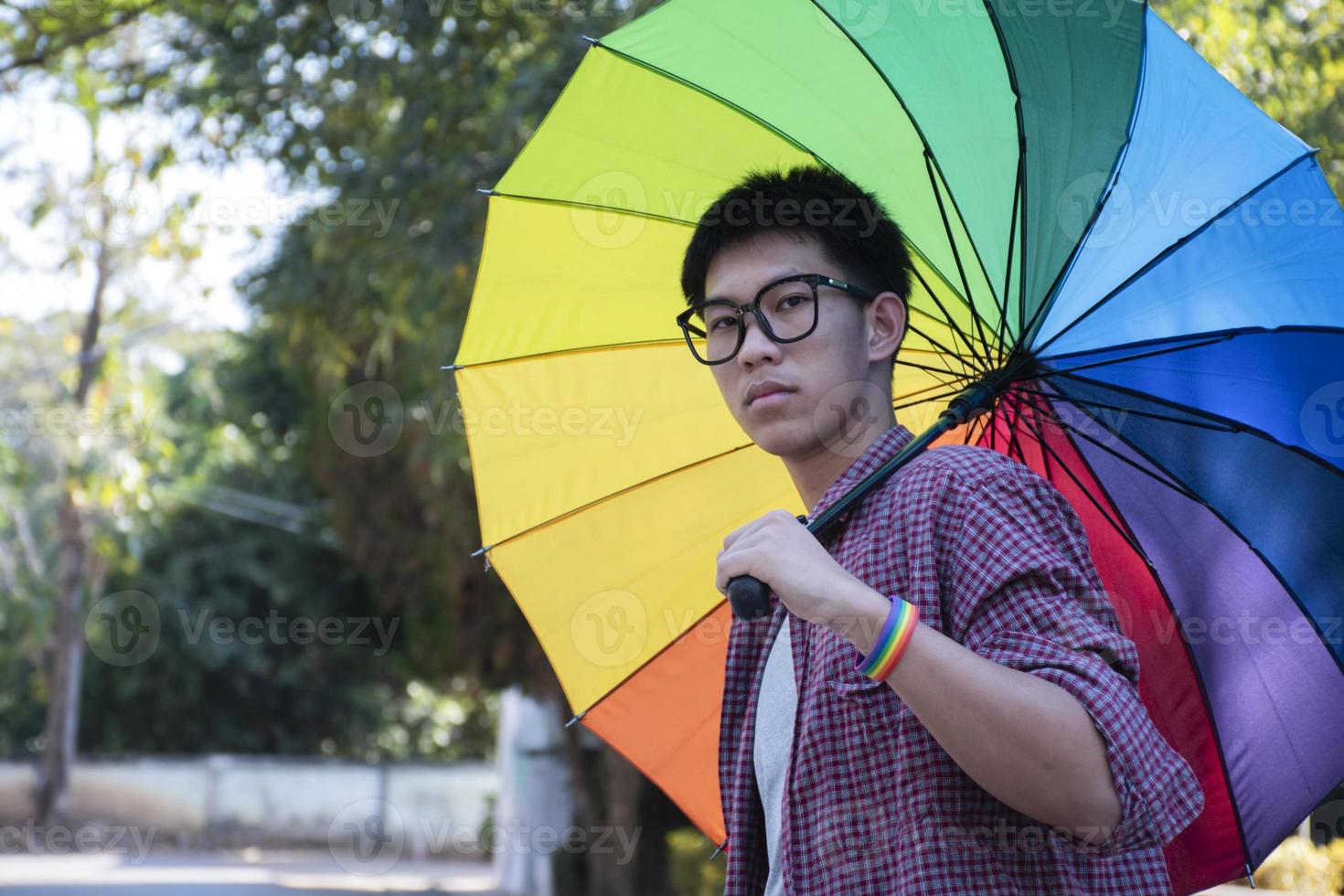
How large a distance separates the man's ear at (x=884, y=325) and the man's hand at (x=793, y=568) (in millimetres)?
483

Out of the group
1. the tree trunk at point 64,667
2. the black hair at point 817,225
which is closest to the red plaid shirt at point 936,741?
the black hair at point 817,225

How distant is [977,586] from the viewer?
1863 millimetres

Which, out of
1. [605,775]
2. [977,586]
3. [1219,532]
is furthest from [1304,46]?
[605,775]

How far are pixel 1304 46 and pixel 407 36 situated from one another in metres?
4.54

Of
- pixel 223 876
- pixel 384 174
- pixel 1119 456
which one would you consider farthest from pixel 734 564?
pixel 223 876

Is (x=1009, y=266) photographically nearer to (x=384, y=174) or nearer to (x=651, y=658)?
(x=651, y=658)

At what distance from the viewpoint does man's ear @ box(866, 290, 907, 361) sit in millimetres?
2389

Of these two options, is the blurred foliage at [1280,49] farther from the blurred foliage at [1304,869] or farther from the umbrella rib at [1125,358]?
the umbrella rib at [1125,358]

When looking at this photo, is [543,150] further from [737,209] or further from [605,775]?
[605,775]

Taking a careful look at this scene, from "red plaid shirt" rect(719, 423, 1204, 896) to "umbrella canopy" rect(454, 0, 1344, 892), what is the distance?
2.47ft

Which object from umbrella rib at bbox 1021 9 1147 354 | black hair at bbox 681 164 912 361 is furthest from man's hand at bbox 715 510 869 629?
umbrella rib at bbox 1021 9 1147 354

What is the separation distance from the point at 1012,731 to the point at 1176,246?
1.22 m

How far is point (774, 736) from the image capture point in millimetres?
2246

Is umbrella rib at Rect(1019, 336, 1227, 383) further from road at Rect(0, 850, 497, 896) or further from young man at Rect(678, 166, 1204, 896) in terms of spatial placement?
road at Rect(0, 850, 497, 896)
